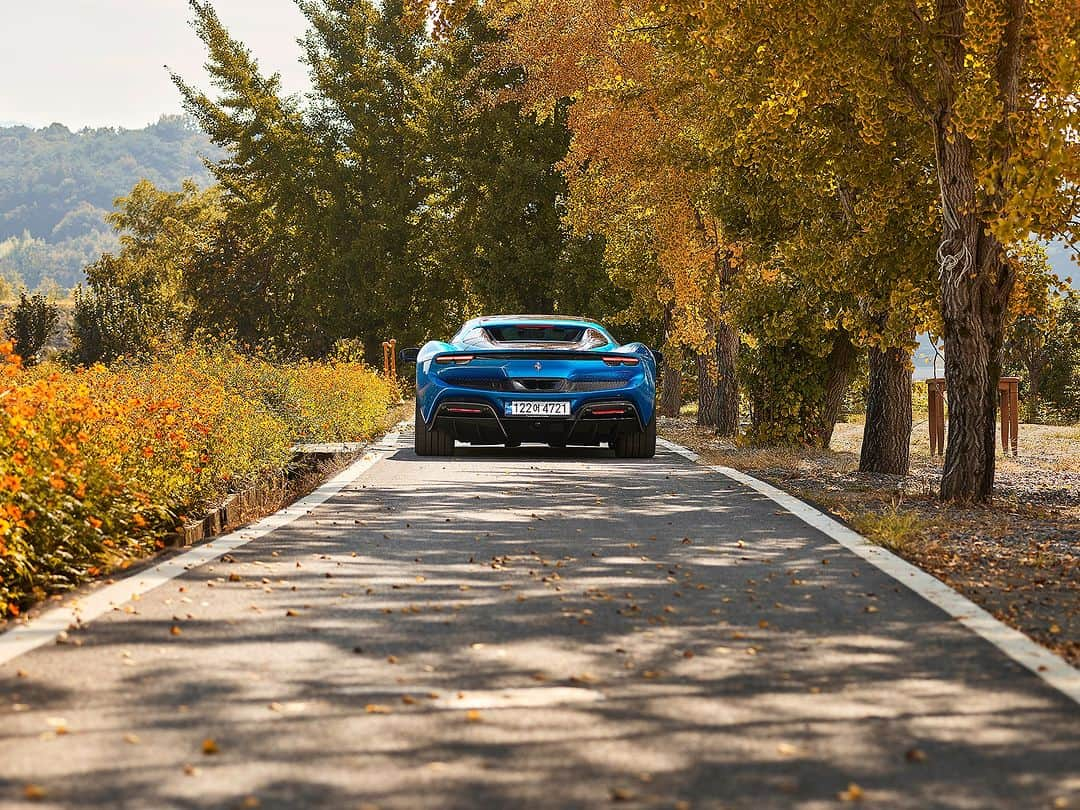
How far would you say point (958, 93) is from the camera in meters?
11.9

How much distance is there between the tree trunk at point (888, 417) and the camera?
16.0 m

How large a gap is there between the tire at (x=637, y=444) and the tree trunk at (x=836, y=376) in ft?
12.8

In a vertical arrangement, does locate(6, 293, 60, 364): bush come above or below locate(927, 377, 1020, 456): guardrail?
above

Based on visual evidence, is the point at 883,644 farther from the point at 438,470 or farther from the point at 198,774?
the point at 438,470

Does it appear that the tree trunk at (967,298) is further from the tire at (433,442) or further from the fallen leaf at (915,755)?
the fallen leaf at (915,755)

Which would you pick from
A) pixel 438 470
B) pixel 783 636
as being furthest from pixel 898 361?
pixel 783 636

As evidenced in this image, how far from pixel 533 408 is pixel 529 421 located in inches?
6.2

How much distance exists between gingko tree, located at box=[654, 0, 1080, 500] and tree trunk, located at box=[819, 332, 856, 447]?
6.77 m

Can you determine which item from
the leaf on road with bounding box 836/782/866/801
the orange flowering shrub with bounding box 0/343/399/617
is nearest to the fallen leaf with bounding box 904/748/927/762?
the leaf on road with bounding box 836/782/866/801

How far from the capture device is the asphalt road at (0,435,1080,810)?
3.94 metres

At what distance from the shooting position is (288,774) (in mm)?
4023

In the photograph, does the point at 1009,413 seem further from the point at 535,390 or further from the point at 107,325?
the point at 107,325

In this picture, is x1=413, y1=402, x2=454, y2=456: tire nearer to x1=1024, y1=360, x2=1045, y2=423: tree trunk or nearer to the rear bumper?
the rear bumper

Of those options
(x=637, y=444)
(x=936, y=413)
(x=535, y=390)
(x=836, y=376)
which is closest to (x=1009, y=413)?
(x=936, y=413)
